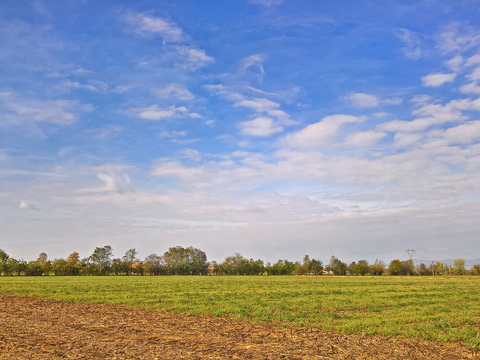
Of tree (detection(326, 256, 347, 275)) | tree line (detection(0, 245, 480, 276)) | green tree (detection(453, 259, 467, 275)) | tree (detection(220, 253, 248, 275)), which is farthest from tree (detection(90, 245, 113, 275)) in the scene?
green tree (detection(453, 259, 467, 275))

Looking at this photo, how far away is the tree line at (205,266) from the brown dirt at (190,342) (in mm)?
149722

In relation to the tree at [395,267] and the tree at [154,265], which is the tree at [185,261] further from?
the tree at [395,267]

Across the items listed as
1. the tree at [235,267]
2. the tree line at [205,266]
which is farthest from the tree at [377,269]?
the tree at [235,267]

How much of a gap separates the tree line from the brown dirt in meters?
150

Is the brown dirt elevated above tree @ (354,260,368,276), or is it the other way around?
the brown dirt

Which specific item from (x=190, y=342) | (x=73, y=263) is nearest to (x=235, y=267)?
(x=73, y=263)

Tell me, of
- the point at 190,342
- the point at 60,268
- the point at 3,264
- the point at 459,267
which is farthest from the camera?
the point at 459,267

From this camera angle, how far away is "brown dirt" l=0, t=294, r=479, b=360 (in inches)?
486

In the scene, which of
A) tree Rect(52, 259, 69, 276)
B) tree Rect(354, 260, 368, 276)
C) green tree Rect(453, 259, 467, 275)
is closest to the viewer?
tree Rect(52, 259, 69, 276)

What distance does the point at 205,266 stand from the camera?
18312 centimetres

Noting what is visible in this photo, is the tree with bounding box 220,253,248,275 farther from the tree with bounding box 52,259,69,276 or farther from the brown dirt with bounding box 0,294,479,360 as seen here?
the brown dirt with bounding box 0,294,479,360

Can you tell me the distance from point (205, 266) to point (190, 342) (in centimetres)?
17416

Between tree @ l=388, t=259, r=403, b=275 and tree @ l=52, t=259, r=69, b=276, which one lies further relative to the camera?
tree @ l=388, t=259, r=403, b=275

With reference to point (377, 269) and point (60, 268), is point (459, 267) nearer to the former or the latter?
point (377, 269)
